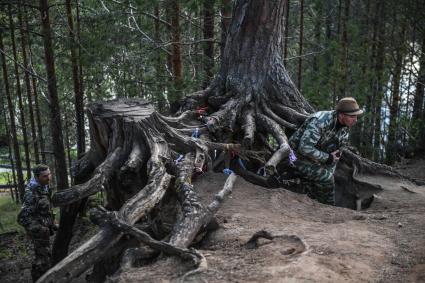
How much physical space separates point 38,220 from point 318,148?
14.3ft

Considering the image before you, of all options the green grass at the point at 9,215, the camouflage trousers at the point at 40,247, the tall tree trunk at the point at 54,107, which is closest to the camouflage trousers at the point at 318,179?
the tall tree trunk at the point at 54,107

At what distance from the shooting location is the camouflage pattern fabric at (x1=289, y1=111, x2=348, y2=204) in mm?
6242

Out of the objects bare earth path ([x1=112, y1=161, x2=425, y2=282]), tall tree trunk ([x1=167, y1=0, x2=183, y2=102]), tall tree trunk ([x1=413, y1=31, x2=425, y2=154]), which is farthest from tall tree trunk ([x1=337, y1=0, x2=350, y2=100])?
bare earth path ([x1=112, y1=161, x2=425, y2=282])

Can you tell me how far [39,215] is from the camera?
290 inches

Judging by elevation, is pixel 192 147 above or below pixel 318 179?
above

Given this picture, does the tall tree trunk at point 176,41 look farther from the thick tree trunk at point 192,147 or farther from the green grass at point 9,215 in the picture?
the green grass at point 9,215

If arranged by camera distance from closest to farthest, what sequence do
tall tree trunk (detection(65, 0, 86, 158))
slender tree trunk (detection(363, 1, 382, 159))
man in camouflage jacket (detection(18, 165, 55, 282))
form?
man in camouflage jacket (detection(18, 165, 55, 282)) → tall tree trunk (detection(65, 0, 86, 158)) → slender tree trunk (detection(363, 1, 382, 159))

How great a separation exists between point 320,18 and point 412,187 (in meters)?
9.77

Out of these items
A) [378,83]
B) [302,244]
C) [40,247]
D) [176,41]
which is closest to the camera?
[302,244]

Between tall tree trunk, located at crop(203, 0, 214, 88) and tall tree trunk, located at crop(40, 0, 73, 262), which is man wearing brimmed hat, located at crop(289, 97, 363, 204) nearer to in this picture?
tall tree trunk, located at crop(40, 0, 73, 262)

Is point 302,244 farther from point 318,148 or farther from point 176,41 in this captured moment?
point 176,41

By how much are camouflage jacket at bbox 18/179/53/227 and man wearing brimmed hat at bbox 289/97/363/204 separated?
387cm

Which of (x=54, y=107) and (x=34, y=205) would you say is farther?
(x=54, y=107)

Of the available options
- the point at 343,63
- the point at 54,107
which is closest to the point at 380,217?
the point at 54,107
